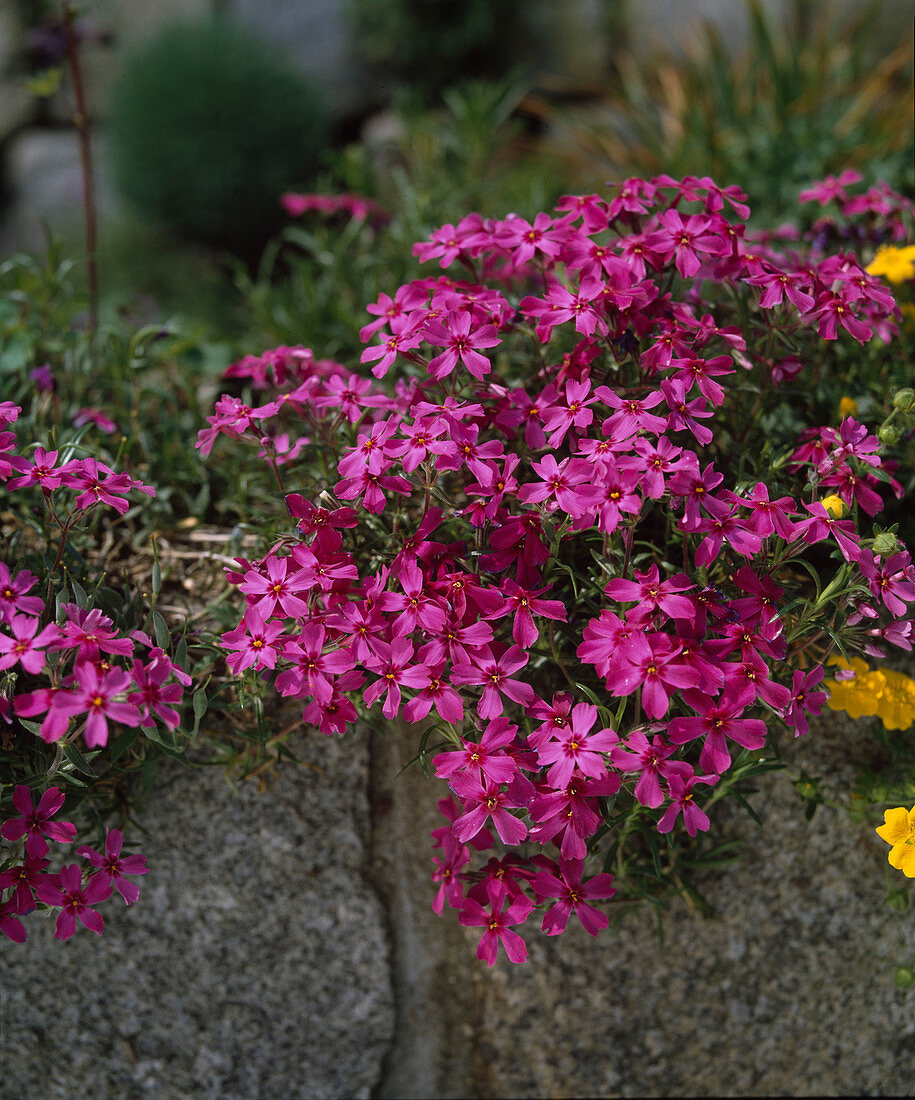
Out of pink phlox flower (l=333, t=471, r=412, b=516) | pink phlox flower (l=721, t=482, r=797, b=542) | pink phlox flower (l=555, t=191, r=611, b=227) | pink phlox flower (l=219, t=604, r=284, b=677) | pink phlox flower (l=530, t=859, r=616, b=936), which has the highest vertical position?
pink phlox flower (l=555, t=191, r=611, b=227)

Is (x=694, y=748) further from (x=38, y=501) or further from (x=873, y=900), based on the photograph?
(x=38, y=501)

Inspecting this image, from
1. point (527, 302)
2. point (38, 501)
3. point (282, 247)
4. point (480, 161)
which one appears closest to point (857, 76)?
point (480, 161)

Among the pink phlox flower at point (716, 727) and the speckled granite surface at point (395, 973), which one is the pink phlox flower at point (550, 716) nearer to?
the pink phlox flower at point (716, 727)

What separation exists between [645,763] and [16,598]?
816mm

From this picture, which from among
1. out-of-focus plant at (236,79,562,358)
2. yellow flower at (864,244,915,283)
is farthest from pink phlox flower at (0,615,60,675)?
yellow flower at (864,244,915,283)

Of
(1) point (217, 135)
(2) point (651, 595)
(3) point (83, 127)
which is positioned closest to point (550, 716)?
(2) point (651, 595)

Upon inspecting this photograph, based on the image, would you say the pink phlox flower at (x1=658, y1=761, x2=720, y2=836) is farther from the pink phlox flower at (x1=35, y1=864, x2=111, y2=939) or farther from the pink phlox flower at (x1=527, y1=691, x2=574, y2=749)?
the pink phlox flower at (x1=35, y1=864, x2=111, y2=939)

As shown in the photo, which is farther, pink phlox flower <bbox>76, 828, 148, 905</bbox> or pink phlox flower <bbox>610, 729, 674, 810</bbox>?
pink phlox flower <bbox>76, 828, 148, 905</bbox>

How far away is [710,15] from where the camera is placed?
15.5 ft

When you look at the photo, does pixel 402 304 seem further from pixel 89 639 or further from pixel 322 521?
pixel 89 639

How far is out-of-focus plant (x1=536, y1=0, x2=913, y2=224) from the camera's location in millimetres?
2789

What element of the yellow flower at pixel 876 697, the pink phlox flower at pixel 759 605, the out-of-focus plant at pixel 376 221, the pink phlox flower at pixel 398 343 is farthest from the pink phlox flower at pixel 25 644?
the out-of-focus plant at pixel 376 221

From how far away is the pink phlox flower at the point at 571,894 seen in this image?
1.17 metres

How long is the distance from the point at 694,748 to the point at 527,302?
0.71 meters
